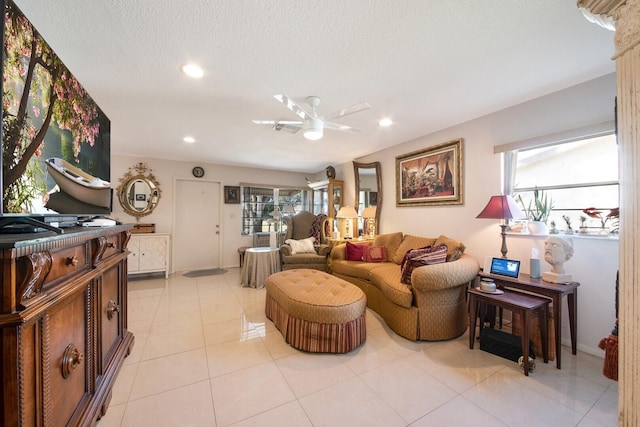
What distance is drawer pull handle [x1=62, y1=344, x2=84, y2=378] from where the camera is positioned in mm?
998

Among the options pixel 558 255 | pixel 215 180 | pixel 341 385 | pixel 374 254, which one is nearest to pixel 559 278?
pixel 558 255

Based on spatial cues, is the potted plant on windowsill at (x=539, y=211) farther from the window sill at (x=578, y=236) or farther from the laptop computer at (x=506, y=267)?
the laptop computer at (x=506, y=267)

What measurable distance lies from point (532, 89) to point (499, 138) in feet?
1.77

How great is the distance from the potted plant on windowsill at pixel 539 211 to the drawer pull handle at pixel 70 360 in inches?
137

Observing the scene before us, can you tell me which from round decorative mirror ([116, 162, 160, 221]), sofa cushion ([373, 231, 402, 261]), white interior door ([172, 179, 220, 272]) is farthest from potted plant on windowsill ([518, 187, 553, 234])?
round decorative mirror ([116, 162, 160, 221])

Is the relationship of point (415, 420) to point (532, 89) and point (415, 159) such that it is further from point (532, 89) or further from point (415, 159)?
point (415, 159)

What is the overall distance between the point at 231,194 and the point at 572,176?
5430 millimetres


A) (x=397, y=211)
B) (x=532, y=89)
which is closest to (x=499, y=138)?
(x=532, y=89)

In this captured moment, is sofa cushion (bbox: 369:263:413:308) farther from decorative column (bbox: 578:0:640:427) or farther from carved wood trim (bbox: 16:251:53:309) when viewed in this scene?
carved wood trim (bbox: 16:251:53:309)

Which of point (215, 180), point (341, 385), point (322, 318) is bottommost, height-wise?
point (341, 385)

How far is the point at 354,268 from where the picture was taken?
130 inches

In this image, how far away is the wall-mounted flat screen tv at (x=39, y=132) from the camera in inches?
37.3

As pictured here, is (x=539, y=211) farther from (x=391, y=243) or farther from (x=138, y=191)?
(x=138, y=191)

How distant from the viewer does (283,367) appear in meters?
1.88
